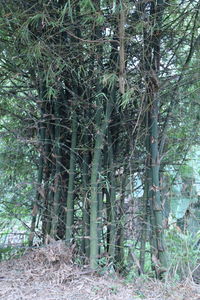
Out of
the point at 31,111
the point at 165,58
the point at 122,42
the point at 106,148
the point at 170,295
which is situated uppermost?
the point at 165,58

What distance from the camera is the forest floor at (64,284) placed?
5.42ft

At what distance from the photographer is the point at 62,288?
5.68 feet

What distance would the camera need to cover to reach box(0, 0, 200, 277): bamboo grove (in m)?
1.91

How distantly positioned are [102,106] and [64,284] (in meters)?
1.25

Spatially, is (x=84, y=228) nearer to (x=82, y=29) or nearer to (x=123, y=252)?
(x=123, y=252)

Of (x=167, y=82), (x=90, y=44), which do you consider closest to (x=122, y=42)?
(x=90, y=44)

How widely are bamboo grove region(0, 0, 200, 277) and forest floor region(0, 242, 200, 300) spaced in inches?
6.4

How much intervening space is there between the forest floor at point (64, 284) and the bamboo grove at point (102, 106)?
0.16 meters

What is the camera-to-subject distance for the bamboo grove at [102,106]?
1.91 m

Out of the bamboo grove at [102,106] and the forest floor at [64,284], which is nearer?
the forest floor at [64,284]

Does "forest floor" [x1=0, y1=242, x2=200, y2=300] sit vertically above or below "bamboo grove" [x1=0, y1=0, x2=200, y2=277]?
below

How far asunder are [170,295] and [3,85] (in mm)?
2122

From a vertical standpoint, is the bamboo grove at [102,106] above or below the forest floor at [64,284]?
above

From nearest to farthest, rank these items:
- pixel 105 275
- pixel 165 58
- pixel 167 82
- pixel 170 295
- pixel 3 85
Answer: pixel 170 295
pixel 105 275
pixel 167 82
pixel 165 58
pixel 3 85
